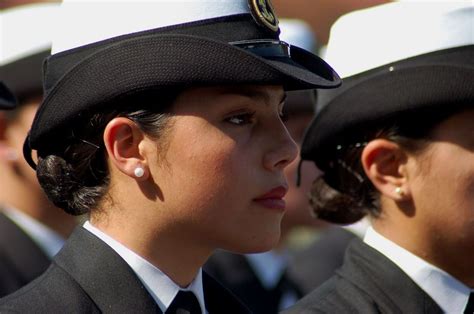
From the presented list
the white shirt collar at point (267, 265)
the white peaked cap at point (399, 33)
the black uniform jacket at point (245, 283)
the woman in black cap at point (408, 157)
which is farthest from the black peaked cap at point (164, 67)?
the white shirt collar at point (267, 265)

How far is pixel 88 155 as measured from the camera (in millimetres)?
4191

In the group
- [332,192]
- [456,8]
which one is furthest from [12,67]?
[456,8]

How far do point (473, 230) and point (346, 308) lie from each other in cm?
56

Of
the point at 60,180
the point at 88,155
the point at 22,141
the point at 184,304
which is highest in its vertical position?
the point at 88,155

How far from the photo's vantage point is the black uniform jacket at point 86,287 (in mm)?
3955

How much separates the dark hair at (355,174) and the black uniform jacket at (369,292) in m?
0.32

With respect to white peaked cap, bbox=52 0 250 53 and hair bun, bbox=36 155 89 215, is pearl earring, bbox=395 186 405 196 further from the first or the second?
hair bun, bbox=36 155 89 215

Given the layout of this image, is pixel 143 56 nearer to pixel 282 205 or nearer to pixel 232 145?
pixel 232 145

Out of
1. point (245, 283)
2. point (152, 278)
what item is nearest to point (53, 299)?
point (152, 278)

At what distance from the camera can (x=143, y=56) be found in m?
3.98

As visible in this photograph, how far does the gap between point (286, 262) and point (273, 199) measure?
364 centimetres

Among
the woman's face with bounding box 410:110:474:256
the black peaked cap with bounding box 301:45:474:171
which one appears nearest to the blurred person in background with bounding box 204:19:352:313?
the black peaked cap with bounding box 301:45:474:171

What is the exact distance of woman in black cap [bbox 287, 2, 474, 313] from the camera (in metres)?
4.82

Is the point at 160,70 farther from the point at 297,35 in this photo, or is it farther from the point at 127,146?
the point at 297,35
